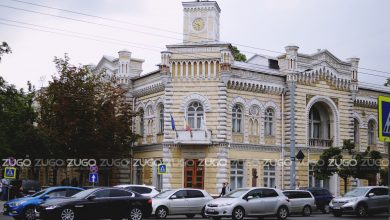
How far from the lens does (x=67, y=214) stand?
21.8m

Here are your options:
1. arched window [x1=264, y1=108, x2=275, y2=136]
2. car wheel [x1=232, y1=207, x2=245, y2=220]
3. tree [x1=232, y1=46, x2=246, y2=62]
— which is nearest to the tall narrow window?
arched window [x1=264, y1=108, x2=275, y2=136]

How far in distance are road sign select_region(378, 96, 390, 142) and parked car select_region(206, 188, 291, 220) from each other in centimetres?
1501

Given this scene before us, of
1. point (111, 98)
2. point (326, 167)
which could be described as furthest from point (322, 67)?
point (111, 98)

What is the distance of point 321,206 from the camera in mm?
34656

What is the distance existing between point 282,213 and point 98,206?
9.06 metres

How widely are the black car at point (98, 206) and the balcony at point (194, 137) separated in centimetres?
1642

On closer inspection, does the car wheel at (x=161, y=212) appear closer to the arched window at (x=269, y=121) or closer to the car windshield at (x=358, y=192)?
the car windshield at (x=358, y=192)

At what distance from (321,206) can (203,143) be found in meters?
9.78

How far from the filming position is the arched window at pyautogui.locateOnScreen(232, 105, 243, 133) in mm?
42759

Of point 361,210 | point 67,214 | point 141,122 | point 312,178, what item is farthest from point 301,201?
point 141,122

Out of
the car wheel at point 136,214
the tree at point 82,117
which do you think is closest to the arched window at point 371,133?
the tree at point 82,117

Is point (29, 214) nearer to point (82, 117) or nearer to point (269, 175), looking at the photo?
point (82, 117)

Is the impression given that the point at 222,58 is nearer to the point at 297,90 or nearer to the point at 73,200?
the point at 297,90

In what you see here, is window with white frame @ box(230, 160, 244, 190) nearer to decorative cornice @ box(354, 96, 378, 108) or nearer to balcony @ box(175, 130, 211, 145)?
balcony @ box(175, 130, 211, 145)
